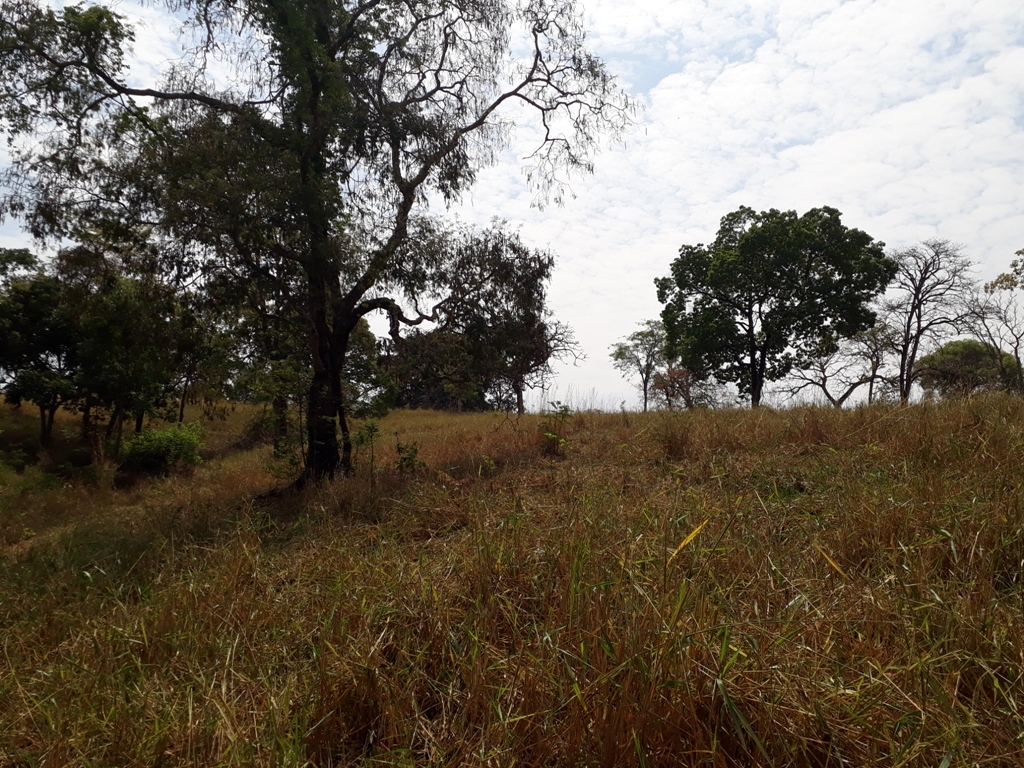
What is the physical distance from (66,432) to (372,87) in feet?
51.3

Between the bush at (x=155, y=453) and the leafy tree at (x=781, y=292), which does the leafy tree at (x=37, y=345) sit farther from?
the leafy tree at (x=781, y=292)

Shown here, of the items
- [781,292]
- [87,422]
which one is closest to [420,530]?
[87,422]

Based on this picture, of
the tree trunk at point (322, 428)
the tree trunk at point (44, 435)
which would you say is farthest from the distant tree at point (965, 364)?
the tree trunk at point (44, 435)

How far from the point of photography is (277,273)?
734 centimetres

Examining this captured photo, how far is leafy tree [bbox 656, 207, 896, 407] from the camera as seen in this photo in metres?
24.2

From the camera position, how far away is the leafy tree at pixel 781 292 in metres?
24.2

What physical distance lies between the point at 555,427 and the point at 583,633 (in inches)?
285

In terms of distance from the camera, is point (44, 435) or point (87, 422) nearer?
point (87, 422)

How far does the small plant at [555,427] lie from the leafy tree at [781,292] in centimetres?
1815

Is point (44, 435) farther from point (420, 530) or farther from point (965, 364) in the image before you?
point (965, 364)

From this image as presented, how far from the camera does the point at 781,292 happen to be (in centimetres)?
2494

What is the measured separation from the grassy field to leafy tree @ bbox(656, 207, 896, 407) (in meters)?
21.9

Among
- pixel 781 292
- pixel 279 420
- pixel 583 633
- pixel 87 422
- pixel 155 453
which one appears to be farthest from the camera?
pixel 781 292

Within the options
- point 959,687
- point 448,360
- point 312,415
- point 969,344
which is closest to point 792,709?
point 959,687
